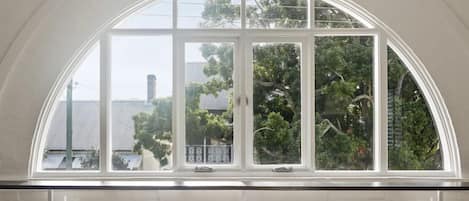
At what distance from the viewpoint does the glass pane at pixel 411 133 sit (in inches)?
165

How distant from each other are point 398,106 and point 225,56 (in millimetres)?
1816

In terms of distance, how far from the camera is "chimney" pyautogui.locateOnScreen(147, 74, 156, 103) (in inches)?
165

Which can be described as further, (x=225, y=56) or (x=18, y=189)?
(x=225, y=56)

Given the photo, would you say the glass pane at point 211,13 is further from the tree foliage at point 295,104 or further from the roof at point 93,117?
the roof at point 93,117

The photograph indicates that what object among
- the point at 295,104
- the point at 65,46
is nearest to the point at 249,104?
the point at 295,104

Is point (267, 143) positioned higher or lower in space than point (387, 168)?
higher

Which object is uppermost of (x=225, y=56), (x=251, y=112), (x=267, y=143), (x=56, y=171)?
(x=225, y=56)

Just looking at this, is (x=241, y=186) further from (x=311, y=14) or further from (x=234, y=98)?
(x=311, y=14)

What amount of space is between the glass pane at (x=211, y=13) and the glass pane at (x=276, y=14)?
141 mm

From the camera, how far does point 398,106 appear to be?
166 inches

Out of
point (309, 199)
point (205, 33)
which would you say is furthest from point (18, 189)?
point (309, 199)

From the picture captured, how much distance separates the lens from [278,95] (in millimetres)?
4203

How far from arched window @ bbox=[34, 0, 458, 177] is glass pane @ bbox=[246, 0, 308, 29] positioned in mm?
10

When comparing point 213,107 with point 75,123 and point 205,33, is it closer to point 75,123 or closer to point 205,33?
point 205,33
